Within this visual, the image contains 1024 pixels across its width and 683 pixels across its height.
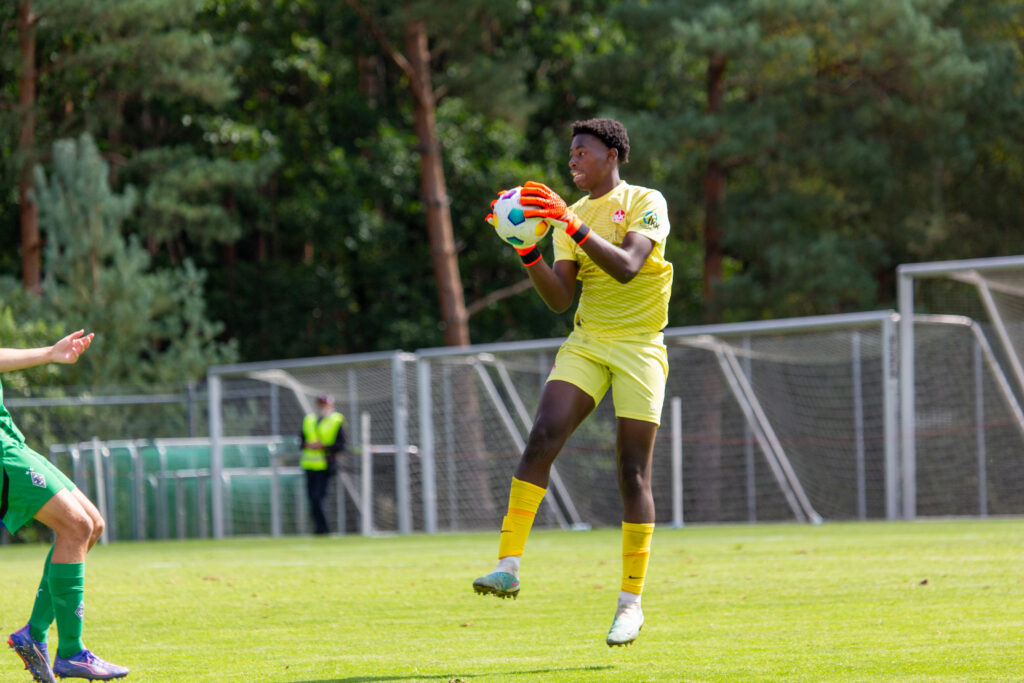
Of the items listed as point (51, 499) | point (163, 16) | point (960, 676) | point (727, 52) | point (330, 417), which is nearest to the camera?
point (960, 676)

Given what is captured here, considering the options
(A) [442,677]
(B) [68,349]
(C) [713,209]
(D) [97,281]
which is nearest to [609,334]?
(A) [442,677]

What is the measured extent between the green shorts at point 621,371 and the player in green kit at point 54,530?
1.96 metres

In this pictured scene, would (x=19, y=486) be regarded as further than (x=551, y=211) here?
No

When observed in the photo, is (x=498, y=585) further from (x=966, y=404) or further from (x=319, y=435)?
(x=966, y=404)

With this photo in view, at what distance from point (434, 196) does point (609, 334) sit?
22.8 metres

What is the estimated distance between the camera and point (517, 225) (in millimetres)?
5488

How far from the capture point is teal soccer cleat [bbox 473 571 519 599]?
5344 millimetres

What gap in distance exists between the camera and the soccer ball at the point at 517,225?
5.49m

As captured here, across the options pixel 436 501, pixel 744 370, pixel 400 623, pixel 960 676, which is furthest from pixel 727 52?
pixel 960 676

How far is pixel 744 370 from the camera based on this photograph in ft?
66.2

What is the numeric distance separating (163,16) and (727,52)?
35.4 feet

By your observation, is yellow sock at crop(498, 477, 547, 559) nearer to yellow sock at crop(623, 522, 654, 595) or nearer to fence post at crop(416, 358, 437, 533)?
yellow sock at crop(623, 522, 654, 595)

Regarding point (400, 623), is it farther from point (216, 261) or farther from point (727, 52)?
point (216, 261)

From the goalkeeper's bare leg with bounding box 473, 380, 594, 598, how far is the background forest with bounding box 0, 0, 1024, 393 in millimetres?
19251
